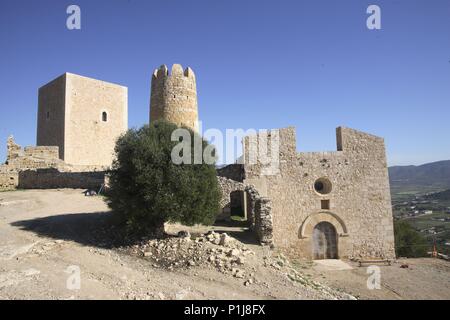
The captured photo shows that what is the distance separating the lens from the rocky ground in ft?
22.7

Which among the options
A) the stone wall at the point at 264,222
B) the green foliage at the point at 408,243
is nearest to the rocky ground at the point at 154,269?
the stone wall at the point at 264,222

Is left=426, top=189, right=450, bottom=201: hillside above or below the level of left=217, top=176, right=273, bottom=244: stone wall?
below

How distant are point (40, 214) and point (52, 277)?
6.40 meters

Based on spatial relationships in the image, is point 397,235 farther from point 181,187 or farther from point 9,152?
point 9,152

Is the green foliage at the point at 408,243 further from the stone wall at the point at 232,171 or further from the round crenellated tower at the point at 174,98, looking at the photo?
the round crenellated tower at the point at 174,98

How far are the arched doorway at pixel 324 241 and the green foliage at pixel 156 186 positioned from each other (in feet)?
18.0

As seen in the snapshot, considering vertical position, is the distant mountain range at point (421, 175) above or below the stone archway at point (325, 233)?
above

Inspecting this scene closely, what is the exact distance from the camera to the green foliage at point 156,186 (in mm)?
9711

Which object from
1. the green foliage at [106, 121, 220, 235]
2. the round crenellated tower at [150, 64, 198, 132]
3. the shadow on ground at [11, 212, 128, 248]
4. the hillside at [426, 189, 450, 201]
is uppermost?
the round crenellated tower at [150, 64, 198, 132]

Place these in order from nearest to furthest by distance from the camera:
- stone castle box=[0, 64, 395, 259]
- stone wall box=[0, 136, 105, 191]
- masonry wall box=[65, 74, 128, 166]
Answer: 1. stone castle box=[0, 64, 395, 259]
2. stone wall box=[0, 136, 105, 191]
3. masonry wall box=[65, 74, 128, 166]

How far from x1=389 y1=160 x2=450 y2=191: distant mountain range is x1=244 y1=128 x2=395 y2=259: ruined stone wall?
107104mm

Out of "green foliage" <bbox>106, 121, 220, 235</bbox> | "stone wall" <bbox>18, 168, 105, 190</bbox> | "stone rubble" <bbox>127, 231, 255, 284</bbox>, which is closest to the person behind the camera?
"stone rubble" <bbox>127, 231, 255, 284</bbox>

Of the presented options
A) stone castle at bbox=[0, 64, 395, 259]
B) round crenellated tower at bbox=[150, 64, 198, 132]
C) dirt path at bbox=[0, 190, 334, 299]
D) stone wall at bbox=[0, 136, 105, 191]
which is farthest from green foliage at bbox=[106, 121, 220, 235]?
stone wall at bbox=[0, 136, 105, 191]

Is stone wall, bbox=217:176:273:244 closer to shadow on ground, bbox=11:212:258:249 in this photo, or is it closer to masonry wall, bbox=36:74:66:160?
shadow on ground, bbox=11:212:258:249
